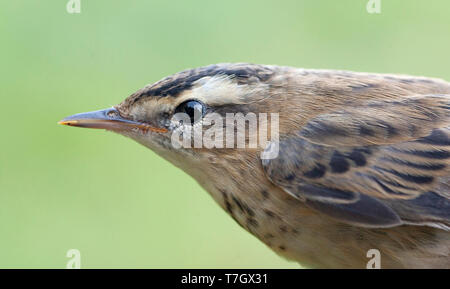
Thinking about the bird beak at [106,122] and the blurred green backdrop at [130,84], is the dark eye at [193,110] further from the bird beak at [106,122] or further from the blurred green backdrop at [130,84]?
the blurred green backdrop at [130,84]

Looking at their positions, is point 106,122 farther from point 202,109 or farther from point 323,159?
point 323,159

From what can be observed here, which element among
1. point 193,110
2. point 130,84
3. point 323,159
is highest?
point 193,110

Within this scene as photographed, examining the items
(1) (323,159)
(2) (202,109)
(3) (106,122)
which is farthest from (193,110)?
(1) (323,159)

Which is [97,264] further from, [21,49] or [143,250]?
[21,49]

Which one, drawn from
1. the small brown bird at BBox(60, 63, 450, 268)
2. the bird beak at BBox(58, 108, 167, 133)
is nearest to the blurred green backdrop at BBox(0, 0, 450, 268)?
the bird beak at BBox(58, 108, 167, 133)

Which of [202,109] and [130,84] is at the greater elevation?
[202,109]
